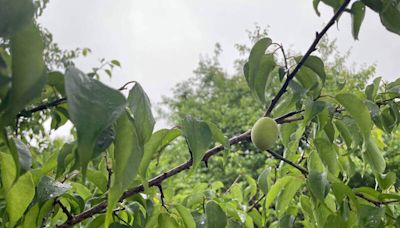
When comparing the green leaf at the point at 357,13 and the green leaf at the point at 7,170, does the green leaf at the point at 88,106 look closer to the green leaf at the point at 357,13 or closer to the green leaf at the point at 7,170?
the green leaf at the point at 7,170

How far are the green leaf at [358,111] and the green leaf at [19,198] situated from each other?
1.29 ft

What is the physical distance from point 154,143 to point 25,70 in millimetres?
306

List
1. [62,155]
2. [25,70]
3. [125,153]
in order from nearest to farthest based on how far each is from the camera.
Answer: [25,70] → [125,153] → [62,155]

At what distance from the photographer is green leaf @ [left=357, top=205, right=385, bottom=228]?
0.62 m

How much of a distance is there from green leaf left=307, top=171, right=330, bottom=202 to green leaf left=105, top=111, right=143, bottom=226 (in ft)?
0.97

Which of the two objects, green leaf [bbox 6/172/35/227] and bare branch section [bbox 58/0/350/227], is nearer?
green leaf [bbox 6/172/35/227]

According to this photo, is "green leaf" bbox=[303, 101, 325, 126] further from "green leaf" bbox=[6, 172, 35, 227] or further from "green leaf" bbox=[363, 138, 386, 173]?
"green leaf" bbox=[6, 172, 35, 227]

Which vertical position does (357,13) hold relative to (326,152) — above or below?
above

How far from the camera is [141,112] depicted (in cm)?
42

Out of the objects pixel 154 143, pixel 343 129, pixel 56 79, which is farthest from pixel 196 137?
pixel 343 129

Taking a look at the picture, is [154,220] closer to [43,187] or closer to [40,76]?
[43,187]

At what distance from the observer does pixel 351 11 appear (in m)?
0.56

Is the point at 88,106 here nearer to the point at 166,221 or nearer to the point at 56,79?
the point at 56,79

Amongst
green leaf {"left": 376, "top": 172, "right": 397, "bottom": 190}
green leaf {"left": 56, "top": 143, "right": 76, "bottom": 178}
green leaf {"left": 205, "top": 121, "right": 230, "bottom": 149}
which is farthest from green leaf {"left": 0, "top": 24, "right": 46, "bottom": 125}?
green leaf {"left": 376, "top": 172, "right": 397, "bottom": 190}
